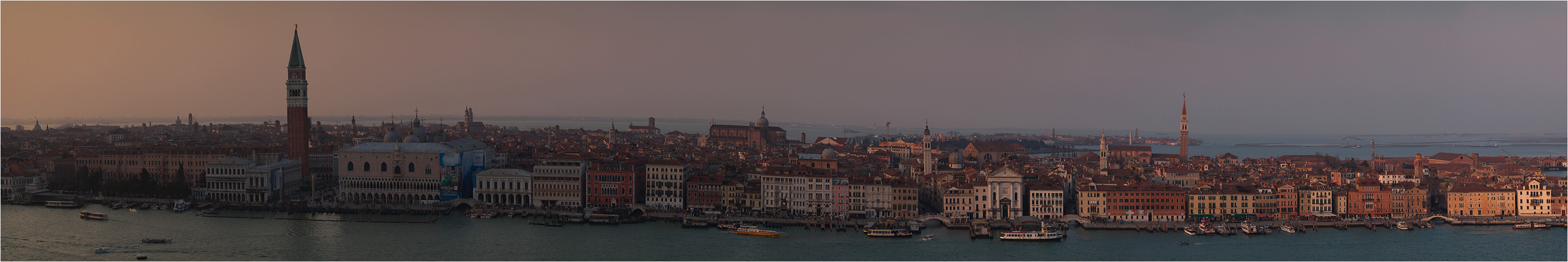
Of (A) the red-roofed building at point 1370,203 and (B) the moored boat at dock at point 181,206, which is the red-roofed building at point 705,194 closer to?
(B) the moored boat at dock at point 181,206

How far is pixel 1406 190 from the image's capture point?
2380 centimetres

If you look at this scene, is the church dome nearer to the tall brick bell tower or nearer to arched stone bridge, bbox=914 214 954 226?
the tall brick bell tower

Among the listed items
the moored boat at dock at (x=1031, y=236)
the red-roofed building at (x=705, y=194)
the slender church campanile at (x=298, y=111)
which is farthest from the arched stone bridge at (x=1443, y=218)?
the slender church campanile at (x=298, y=111)

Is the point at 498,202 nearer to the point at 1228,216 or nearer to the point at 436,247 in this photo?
the point at 436,247

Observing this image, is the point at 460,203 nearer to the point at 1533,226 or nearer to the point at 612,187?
the point at 612,187

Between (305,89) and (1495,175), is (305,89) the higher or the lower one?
the higher one

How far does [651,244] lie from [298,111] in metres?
14.4

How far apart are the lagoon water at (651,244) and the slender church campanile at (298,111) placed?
6149mm

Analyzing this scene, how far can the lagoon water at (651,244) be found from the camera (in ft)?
60.3

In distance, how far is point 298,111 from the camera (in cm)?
2950

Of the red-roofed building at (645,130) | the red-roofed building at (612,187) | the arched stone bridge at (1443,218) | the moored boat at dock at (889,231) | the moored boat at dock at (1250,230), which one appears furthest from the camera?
the red-roofed building at (645,130)

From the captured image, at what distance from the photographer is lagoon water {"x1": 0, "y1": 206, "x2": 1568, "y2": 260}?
18.4 metres

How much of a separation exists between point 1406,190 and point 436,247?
19.7m

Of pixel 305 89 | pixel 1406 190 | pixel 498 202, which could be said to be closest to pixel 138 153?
pixel 305 89
